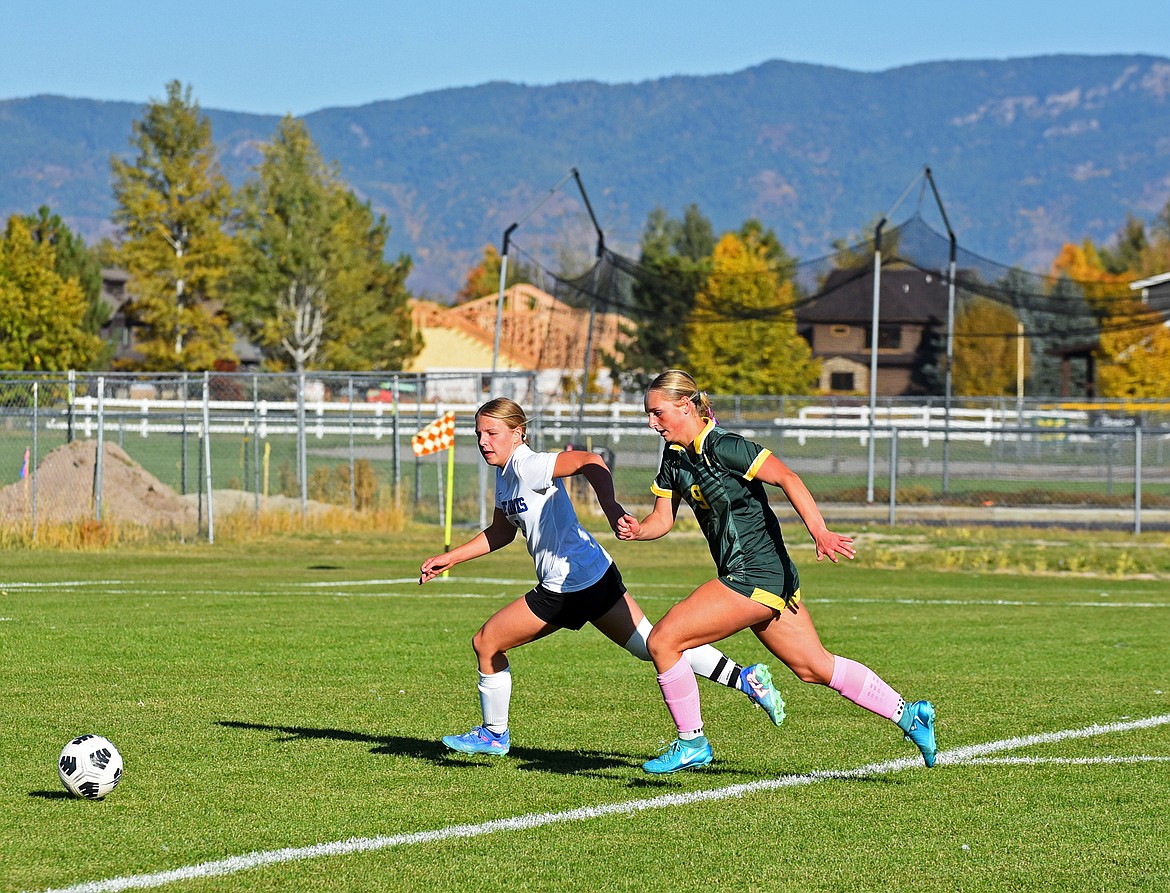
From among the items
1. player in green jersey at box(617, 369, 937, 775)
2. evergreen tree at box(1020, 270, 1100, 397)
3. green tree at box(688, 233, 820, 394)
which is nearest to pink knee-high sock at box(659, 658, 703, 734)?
player in green jersey at box(617, 369, 937, 775)

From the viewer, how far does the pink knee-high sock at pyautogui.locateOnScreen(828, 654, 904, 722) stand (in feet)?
23.6

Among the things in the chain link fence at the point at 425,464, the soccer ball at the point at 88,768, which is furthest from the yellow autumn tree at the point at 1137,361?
the soccer ball at the point at 88,768

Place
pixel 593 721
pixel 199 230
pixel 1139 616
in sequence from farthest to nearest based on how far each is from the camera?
pixel 199 230
pixel 1139 616
pixel 593 721

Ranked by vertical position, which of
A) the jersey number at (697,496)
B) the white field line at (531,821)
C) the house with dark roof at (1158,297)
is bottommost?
the white field line at (531,821)

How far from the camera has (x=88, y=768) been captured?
6613mm

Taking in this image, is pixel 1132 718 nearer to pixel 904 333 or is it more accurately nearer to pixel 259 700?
pixel 259 700

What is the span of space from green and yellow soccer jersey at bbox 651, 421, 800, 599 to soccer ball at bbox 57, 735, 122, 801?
8.61 ft

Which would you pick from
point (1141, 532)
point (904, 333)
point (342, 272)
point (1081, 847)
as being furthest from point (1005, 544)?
point (904, 333)

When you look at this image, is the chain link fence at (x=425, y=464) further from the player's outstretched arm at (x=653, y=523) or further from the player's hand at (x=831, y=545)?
the player's hand at (x=831, y=545)

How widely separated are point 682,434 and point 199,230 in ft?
165

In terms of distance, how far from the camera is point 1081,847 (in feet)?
19.9

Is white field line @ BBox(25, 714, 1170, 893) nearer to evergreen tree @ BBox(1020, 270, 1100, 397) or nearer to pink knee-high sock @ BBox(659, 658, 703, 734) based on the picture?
pink knee-high sock @ BBox(659, 658, 703, 734)

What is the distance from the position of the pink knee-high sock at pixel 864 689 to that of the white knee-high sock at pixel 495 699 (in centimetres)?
155

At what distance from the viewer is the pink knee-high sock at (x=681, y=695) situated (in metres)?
7.12
